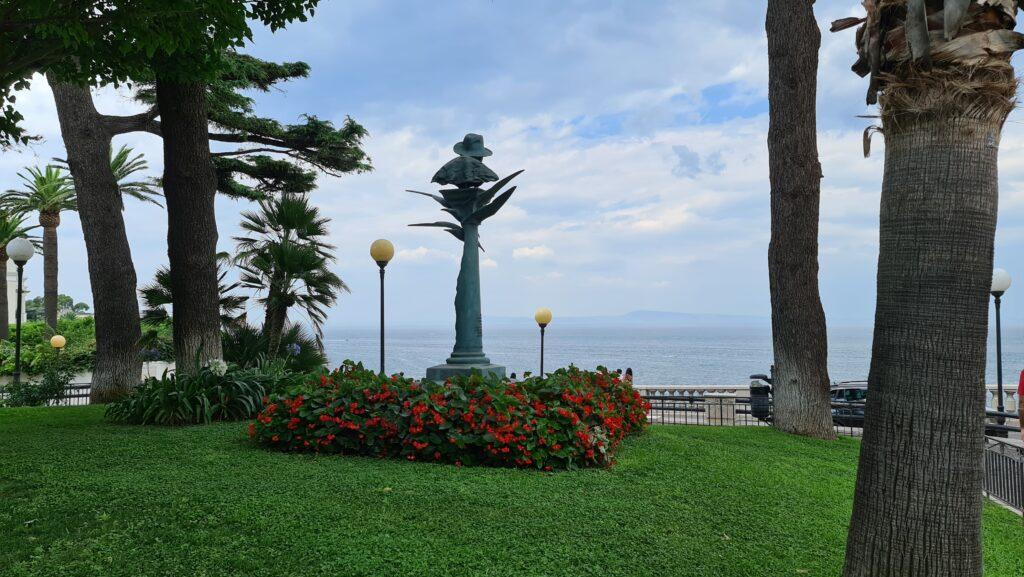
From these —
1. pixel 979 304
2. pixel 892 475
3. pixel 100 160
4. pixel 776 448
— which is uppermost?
pixel 100 160

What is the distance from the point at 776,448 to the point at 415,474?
4.88 metres

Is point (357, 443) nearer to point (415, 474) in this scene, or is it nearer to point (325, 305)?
point (415, 474)

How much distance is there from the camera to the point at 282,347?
44.6 ft

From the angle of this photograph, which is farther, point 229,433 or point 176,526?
point 229,433

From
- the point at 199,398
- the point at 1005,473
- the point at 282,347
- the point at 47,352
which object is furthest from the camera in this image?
the point at 47,352

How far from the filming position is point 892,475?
285 centimetres

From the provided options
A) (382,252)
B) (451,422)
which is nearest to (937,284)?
(451,422)

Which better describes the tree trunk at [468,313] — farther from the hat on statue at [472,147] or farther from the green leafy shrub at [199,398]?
the green leafy shrub at [199,398]

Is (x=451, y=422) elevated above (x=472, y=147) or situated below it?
below

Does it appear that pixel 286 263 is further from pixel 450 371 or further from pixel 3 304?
pixel 3 304

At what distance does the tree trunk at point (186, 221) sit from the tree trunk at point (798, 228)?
8.60 metres

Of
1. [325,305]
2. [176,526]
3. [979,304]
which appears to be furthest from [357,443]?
[325,305]

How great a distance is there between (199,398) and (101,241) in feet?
19.9

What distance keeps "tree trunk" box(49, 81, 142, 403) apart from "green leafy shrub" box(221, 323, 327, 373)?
1876 millimetres
